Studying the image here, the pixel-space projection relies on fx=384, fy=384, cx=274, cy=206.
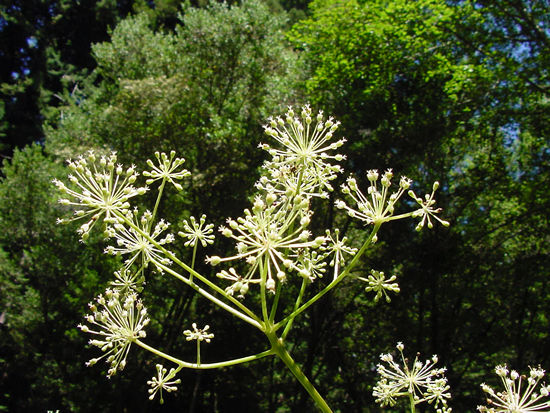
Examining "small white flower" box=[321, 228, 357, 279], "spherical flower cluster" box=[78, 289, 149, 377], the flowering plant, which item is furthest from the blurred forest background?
"spherical flower cluster" box=[78, 289, 149, 377]

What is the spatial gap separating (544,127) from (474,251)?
19.6 ft

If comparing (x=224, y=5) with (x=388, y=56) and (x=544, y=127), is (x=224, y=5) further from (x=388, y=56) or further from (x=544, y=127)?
(x=544, y=127)

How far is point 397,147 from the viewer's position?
17.5m

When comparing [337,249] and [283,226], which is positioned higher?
[337,249]

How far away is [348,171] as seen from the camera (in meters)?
17.5

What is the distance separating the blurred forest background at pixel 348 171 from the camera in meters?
16.1

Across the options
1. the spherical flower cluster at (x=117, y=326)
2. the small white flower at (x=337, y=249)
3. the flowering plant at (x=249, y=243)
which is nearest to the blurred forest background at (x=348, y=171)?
the small white flower at (x=337, y=249)

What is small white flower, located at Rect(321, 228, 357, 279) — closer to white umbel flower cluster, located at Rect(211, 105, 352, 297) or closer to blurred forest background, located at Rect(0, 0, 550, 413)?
white umbel flower cluster, located at Rect(211, 105, 352, 297)

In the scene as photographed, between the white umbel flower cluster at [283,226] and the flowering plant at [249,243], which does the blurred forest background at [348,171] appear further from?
the flowering plant at [249,243]

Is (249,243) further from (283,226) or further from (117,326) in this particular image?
(117,326)

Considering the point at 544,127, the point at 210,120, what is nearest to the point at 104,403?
the point at 210,120

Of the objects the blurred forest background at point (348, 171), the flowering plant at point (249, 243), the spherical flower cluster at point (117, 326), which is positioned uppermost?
the blurred forest background at point (348, 171)

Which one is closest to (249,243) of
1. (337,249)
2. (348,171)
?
(337,249)

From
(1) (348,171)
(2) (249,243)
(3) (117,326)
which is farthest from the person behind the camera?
(1) (348,171)
